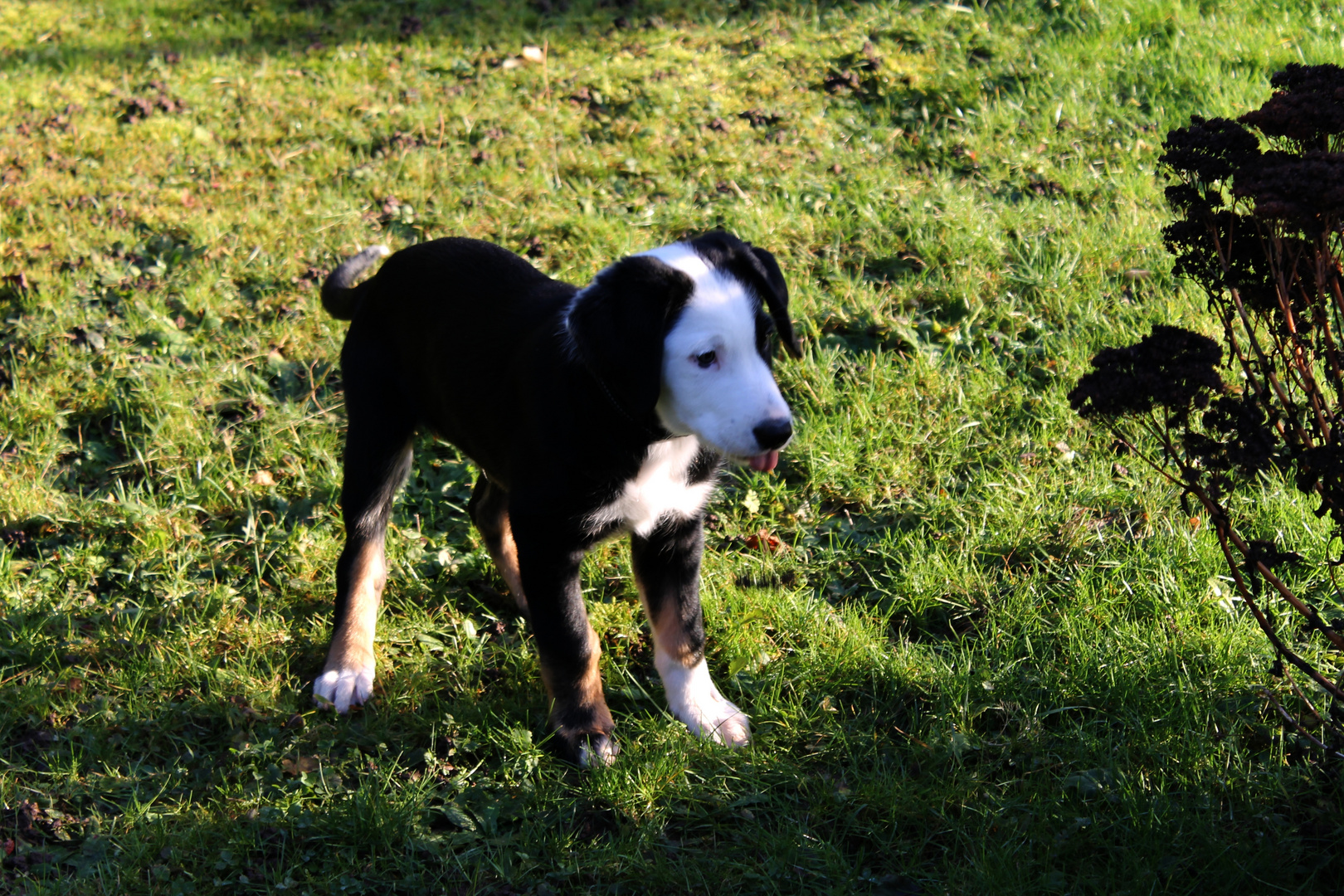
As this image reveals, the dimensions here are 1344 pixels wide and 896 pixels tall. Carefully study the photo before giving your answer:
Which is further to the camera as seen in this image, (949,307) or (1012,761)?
(949,307)

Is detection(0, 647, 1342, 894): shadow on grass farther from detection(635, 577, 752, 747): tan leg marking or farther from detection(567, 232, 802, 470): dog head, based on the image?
detection(567, 232, 802, 470): dog head

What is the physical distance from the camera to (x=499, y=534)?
3416 millimetres

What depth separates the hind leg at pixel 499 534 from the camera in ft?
11.1

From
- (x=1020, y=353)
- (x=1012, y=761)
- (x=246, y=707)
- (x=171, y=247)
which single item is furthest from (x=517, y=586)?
(x=171, y=247)

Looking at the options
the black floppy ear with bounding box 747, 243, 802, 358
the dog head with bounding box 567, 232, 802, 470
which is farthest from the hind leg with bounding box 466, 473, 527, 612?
the black floppy ear with bounding box 747, 243, 802, 358

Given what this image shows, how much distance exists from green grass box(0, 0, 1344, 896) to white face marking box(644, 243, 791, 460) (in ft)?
2.91

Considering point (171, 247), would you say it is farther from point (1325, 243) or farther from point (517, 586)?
point (1325, 243)

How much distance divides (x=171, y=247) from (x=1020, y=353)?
3.79 m

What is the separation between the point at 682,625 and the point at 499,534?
803mm

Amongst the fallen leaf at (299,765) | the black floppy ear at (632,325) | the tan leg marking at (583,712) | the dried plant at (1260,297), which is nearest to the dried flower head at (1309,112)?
the dried plant at (1260,297)

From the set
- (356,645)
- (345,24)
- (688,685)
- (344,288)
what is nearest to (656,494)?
(688,685)

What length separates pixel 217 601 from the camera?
334 centimetres

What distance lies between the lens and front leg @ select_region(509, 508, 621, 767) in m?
2.69

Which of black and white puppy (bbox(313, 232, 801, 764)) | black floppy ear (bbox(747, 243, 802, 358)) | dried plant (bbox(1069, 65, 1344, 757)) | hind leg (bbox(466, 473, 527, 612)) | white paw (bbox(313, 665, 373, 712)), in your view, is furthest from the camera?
hind leg (bbox(466, 473, 527, 612))
